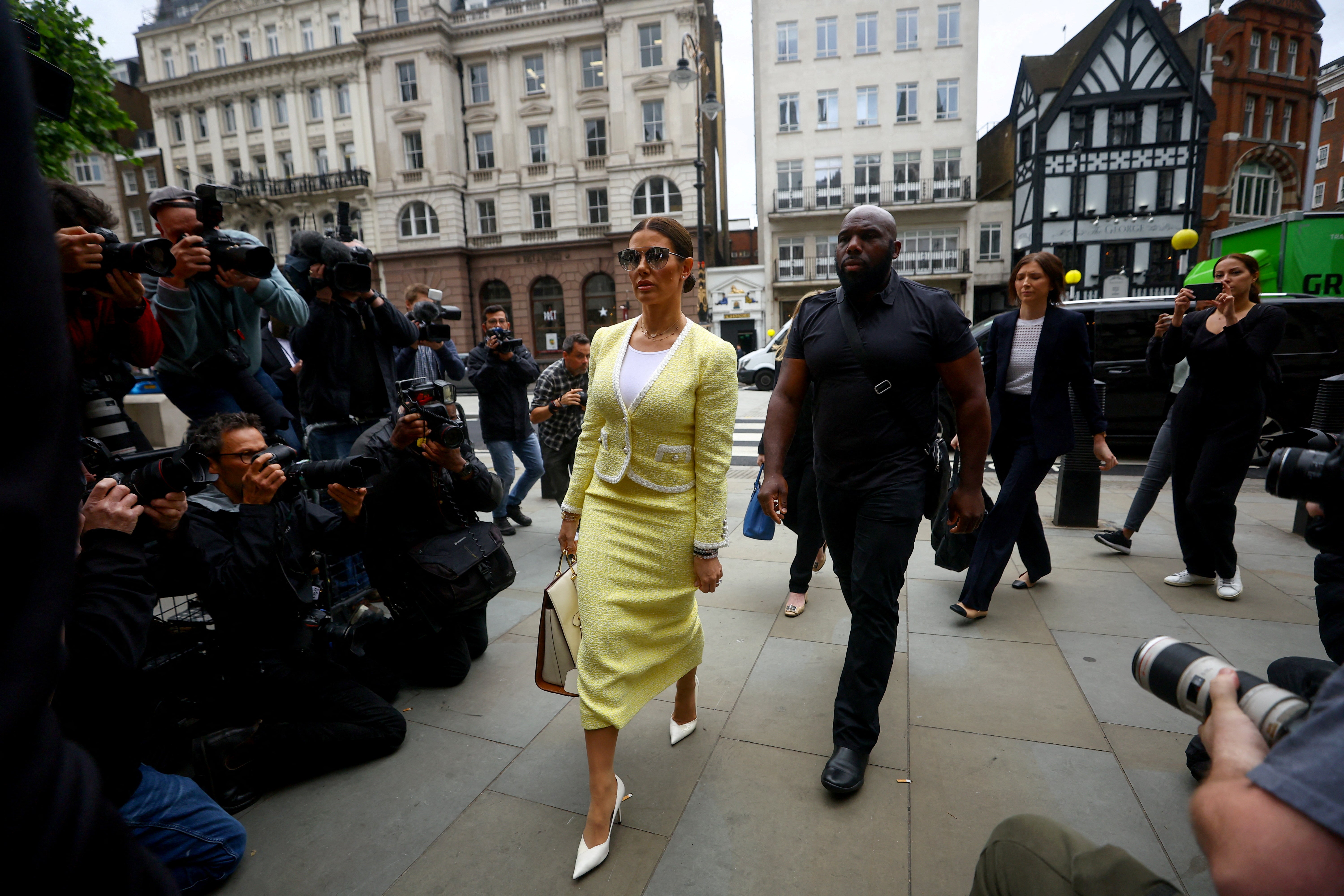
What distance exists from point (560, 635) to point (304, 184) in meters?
37.1

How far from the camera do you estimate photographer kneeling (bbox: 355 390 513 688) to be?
10.4 ft

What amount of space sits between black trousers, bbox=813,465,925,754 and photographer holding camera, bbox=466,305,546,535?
13.1 feet

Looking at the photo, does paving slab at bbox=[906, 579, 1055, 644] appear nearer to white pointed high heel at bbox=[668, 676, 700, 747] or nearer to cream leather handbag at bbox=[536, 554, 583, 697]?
white pointed high heel at bbox=[668, 676, 700, 747]

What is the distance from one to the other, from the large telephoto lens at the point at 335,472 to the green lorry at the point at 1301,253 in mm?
10671

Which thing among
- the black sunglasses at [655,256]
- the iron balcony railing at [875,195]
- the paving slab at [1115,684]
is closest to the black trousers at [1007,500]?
the paving slab at [1115,684]

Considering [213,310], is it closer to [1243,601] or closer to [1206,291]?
[1206,291]

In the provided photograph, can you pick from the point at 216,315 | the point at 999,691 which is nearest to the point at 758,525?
the point at 999,691

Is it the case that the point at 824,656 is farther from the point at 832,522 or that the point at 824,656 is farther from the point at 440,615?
the point at 440,615

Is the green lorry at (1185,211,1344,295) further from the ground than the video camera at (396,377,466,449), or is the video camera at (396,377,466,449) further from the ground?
the green lorry at (1185,211,1344,295)

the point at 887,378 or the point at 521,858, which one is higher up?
the point at 887,378

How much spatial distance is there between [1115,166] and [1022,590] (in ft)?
105

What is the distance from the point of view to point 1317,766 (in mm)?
755

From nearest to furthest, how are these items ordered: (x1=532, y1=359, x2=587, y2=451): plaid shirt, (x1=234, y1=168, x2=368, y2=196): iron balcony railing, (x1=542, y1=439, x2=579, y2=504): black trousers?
1. (x1=532, y1=359, x2=587, y2=451): plaid shirt
2. (x1=542, y1=439, x2=579, y2=504): black trousers
3. (x1=234, y1=168, x2=368, y2=196): iron balcony railing

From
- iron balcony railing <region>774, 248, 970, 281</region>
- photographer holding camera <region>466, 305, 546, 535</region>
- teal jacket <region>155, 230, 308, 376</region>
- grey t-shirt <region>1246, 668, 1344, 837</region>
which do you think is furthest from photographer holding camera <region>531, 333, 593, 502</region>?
iron balcony railing <region>774, 248, 970, 281</region>
